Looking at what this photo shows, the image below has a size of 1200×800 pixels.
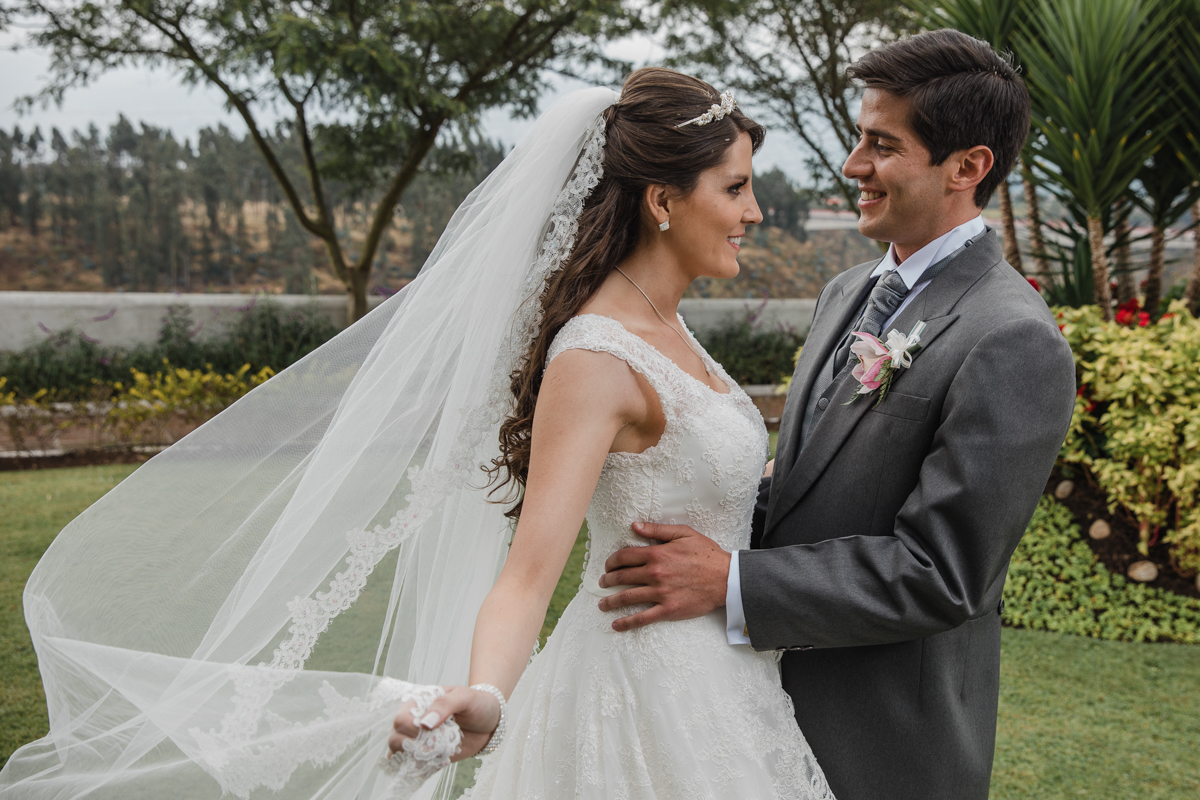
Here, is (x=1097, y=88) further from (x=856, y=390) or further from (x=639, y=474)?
(x=639, y=474)

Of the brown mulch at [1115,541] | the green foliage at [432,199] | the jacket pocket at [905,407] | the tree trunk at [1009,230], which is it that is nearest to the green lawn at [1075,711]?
the brown mulch at [1115,541]

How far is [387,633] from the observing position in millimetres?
2018

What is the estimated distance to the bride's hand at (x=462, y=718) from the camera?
116cm

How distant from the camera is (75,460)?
7789mm

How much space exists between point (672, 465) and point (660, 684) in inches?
17.7

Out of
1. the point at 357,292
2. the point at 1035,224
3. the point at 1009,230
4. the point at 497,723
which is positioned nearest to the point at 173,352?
the point at 357,292

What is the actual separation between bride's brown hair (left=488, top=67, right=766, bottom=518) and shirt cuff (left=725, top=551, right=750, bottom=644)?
1.60ft

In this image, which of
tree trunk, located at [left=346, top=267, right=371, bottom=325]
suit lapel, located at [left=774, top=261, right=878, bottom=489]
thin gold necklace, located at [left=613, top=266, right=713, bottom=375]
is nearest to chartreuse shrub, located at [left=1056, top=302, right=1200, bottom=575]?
suit lapel, located at [left=774, top=261, right=878, bottom=489]

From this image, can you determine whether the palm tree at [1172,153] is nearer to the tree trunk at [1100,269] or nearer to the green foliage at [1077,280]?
the green foliage at [1077,280]

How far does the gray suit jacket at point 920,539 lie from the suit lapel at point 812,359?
0.31 feet

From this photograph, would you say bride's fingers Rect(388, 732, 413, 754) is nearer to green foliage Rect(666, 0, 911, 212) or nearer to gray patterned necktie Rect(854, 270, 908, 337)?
gray patterned necktie Rect(854, 270, 908, 337)

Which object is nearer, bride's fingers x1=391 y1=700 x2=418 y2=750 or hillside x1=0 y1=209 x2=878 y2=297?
bride's fingers x1=391 y1=700 x2=418 y2=750

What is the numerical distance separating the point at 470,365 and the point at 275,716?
2.70ft

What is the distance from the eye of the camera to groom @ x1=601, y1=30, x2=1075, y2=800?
1.58 meters
